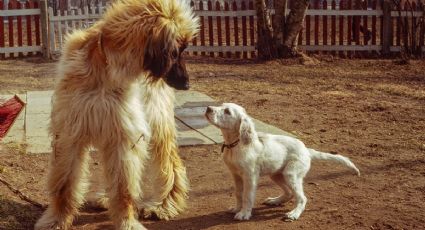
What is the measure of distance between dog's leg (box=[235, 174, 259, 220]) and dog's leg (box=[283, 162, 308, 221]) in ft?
0.92

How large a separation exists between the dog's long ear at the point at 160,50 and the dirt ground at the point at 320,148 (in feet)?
4.39

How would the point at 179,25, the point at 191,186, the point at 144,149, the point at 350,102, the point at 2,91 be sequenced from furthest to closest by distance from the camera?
the point at 2,91, the point at 350,102, the point at 191,186, the point at 144,149, the point at 179,25

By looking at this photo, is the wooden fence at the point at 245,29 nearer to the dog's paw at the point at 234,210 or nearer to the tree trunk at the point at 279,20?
the tree trunk at the point at 279,20

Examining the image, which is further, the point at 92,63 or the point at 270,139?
the point at 270,139

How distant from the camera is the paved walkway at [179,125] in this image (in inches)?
291

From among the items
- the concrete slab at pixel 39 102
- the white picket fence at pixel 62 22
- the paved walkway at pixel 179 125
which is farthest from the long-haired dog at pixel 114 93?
the white picket fence at pixel 62 22

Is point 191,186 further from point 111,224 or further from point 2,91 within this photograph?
point 2,91

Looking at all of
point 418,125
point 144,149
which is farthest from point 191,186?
point 418,125

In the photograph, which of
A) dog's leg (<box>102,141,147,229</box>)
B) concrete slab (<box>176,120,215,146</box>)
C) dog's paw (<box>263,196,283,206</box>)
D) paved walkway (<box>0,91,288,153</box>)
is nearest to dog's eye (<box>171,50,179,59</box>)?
dog's leg (<box>102,141,147,229</box>)

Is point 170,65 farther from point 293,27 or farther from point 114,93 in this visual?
point 293,27

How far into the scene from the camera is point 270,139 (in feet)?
17.2

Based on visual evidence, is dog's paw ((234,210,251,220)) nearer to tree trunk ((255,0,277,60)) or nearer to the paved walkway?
the paved walkway

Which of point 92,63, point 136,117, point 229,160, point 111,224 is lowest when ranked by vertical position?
point 111,224

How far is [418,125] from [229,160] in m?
4.12
